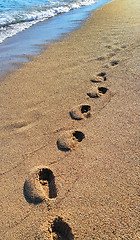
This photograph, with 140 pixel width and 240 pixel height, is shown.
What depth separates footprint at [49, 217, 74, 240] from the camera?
118 cm

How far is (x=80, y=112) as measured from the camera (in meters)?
2.13

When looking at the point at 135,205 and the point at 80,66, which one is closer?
the point at 135,205

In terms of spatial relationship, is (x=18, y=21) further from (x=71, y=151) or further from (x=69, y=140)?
(x=71, y=151)

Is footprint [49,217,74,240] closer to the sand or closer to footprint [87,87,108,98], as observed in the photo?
the sand

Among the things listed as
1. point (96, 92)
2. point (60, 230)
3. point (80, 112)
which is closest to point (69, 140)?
point (80, 112)

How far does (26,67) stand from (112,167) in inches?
100

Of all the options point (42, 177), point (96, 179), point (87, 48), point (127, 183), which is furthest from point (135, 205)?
point (87, 48)

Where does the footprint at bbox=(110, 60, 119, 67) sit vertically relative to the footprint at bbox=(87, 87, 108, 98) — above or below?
above

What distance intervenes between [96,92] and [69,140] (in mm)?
900

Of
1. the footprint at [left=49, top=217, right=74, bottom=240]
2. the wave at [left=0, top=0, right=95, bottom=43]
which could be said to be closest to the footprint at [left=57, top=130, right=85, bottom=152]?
the footprint at [left=49, top=217, right=74, bottom=240]

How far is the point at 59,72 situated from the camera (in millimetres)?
3000

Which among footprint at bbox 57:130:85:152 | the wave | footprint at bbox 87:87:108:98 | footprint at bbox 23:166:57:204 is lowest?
footprint at bbox 23:166:57:204

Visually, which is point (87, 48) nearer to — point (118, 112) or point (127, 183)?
point (118, 112)

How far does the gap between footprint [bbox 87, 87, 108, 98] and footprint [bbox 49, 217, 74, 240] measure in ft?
5.06
